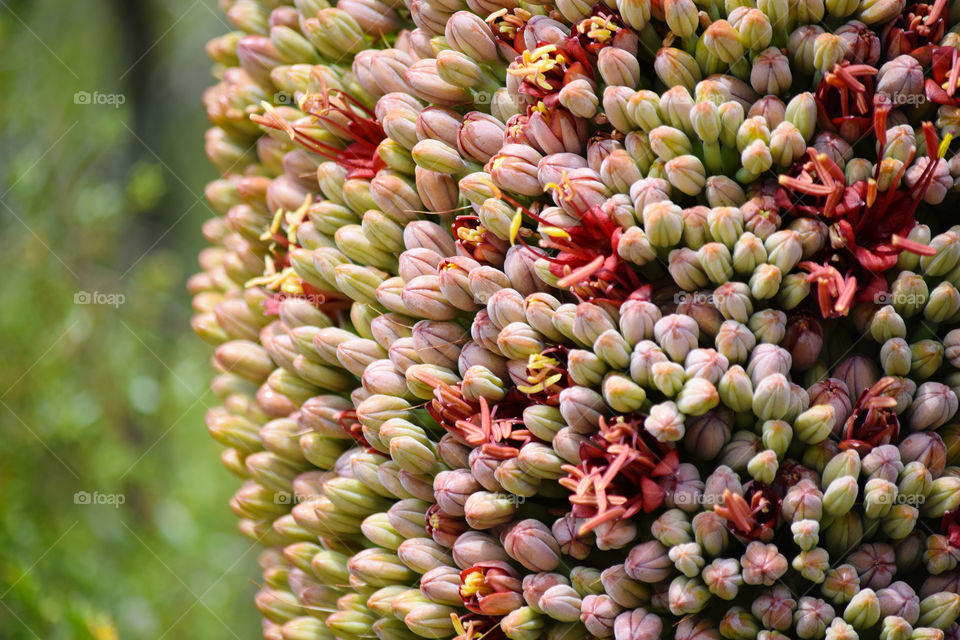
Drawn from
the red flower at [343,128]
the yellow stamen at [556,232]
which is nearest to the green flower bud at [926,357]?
the yellow stamen at [556,232]

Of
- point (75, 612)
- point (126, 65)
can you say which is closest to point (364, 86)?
point (75, 612)

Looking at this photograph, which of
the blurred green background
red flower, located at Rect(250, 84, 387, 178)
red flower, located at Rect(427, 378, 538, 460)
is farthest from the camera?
the blurred green background

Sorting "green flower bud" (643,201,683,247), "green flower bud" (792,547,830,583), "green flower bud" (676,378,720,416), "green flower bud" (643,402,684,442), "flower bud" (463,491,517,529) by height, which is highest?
"green flower bud" (643,201,683,247)

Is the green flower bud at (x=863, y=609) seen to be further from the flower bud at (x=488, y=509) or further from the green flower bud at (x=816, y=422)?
the flower bud at (x=488, y=509)

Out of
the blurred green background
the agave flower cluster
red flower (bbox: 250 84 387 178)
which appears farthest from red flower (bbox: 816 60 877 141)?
the blurred green background

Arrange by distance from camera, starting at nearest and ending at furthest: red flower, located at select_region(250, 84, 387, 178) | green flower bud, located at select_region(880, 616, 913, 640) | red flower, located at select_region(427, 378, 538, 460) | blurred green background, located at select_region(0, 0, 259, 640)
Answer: green flower bud, located at select_region(880, 616, 913, 640) < red flower, located at select_region(427, 378, 538, 460) < red flower, located at select_region(250, 84, 387, 178) < blurred green background, located at select_region(0, 0, 259, 640)

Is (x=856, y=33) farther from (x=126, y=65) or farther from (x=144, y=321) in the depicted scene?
(x=126, y=65)

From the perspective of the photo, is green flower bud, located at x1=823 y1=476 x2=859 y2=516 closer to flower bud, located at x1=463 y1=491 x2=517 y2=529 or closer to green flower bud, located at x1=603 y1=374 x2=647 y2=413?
green flower bud, located at x1=603 y1=374 x2=647 y2=413
